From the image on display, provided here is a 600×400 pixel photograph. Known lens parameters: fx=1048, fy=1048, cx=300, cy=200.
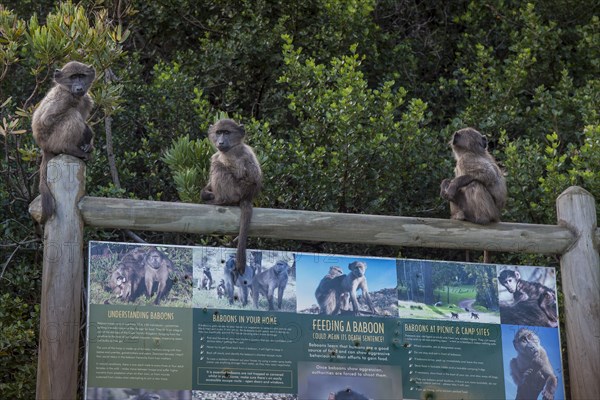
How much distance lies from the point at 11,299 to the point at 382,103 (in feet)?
14.7

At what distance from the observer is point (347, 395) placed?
23.3 feet

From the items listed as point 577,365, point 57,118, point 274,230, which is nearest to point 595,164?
point 577,365

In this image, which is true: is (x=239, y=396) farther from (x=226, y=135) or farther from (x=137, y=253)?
(x=226, y=135)

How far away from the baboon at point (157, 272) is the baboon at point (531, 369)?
2497mm

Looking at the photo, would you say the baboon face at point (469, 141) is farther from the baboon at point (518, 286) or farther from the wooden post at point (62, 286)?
the wooden post at point (62, 286)

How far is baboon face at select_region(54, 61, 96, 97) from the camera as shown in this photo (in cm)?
817

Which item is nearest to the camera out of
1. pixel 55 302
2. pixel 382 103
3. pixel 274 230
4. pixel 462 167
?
pixel 55 302

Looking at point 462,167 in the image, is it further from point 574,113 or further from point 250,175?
point 574,113

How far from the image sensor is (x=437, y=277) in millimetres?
7520

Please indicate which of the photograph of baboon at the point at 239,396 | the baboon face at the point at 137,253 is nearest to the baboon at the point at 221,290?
the baboon face at the point at 137,253

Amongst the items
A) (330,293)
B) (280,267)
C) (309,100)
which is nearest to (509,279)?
(330,293)

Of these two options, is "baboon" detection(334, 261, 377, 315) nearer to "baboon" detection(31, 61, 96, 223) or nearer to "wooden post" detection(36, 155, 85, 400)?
"wooden post" detection(36, 155, 85, 400)

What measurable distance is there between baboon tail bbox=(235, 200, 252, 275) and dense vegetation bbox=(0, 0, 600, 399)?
1.72 metres

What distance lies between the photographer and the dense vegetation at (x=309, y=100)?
32.7 feet
